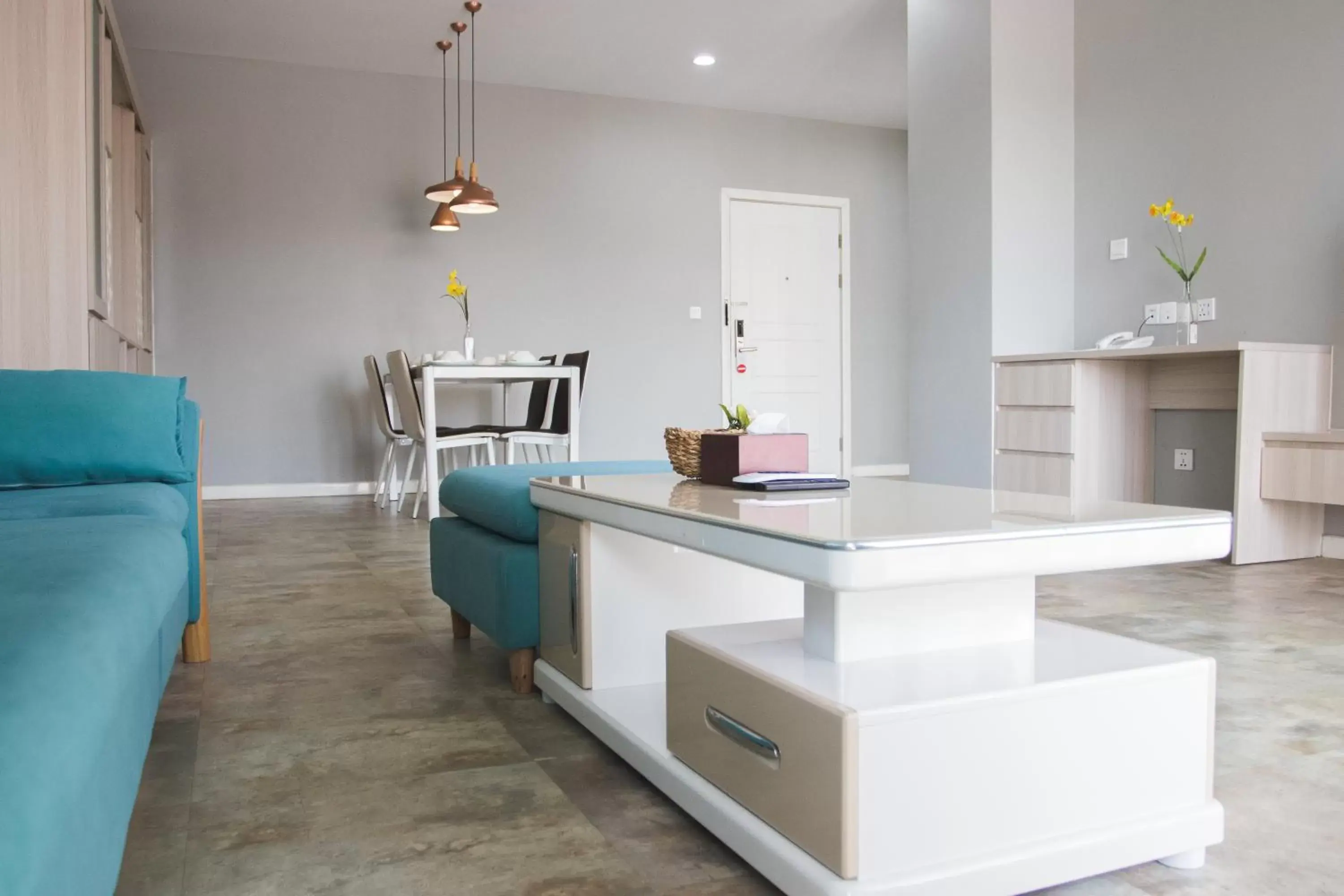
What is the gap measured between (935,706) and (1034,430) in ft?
11.5

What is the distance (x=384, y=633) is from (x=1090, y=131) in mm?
3941

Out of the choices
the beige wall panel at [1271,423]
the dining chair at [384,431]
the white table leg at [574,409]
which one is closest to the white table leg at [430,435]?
the dining chair at [384,431]

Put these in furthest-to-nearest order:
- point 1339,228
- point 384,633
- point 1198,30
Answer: point 1198,30, point 1339,228, point 384,633

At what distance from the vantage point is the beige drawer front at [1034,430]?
13.6 ft

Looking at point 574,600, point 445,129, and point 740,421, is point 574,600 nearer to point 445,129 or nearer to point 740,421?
point 740,421

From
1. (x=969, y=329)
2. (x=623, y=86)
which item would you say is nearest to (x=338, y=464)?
(x=623, y=86)

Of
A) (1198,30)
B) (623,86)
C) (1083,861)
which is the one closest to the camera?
(1083,861)

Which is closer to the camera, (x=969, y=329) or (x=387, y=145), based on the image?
(x=969, y=329)

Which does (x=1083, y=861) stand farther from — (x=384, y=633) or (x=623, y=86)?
(x=623, y=86)

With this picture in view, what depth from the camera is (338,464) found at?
254 inches

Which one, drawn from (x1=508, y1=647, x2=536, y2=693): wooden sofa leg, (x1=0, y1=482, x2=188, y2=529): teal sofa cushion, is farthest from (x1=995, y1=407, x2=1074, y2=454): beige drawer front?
(x1=0, y1=482, x2=188, y2=529): teal sofa cushion

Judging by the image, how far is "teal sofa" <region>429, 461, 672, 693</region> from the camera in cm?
200

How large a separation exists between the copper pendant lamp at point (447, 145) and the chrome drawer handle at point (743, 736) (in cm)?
448

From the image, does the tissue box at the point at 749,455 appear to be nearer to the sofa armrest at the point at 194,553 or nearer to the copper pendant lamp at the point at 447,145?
the sofa armrest at the point at 194,553
